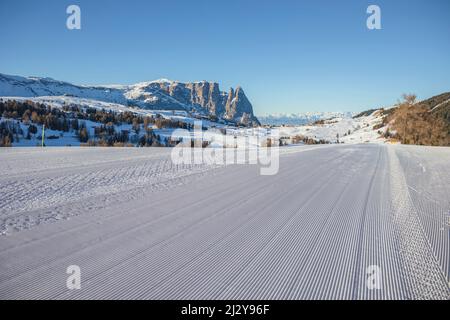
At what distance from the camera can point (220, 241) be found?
10.8 ft

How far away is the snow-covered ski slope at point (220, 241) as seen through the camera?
7.77 feet

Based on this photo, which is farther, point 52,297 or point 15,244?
point 15,244

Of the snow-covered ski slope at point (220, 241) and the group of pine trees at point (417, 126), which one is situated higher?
the group of pine trees at point (417, 126)

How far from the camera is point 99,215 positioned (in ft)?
13.4

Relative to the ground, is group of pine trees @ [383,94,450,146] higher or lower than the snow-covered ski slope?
higher

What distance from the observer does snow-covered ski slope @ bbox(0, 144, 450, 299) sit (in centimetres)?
237

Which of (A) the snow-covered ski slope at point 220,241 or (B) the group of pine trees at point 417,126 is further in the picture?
(B) the group of pine trees at point 417,126

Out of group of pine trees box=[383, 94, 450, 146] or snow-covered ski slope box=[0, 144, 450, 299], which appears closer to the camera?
snow-covered ski slope box=[0, 144, 450, 299]

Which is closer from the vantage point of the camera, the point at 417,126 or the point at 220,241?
the point at 220,241

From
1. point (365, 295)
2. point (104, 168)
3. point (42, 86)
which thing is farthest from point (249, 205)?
point (42, 86)

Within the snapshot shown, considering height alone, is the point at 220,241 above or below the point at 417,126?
below
